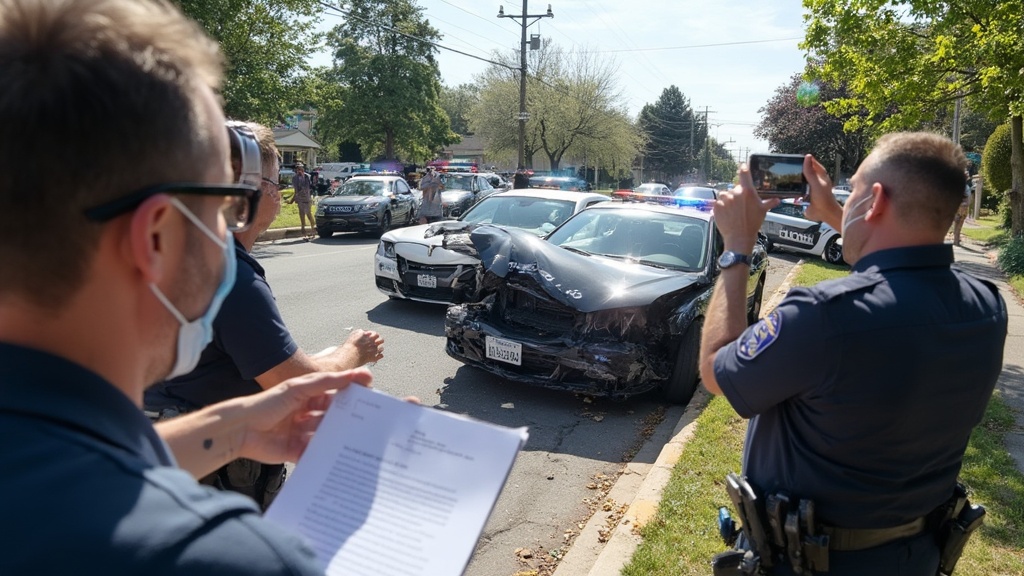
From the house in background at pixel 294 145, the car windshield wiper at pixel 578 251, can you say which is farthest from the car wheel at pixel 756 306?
the house in background at pixel 294 145

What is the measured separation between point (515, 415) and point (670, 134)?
87.2 metres

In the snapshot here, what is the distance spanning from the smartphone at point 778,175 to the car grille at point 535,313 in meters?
3.58

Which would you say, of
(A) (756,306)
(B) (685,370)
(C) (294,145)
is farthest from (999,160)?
(C) (294,145)

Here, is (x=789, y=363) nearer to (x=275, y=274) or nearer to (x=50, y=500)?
(x=50, y=500)

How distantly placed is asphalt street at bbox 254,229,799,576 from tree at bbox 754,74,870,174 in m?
37.7

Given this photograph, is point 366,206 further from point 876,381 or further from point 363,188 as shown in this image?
point 876,381

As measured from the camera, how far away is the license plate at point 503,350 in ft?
19.5

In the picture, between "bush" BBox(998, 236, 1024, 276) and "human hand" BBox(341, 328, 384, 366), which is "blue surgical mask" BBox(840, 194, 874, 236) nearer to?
"human hand" BBox(341, 328, 384, 366)

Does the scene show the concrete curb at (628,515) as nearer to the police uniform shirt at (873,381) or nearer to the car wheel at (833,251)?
the police uniform shirt at (873,381)

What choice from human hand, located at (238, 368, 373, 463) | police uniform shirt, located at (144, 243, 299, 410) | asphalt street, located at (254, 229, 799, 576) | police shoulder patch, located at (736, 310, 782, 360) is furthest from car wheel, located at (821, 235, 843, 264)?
human hand, located at (238, 368, 373, 463)

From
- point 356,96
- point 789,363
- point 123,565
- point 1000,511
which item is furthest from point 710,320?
point 356,96

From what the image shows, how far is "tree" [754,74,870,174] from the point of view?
42.0 metres

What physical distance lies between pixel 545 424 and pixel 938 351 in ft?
13.1

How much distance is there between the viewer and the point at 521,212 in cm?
1007
